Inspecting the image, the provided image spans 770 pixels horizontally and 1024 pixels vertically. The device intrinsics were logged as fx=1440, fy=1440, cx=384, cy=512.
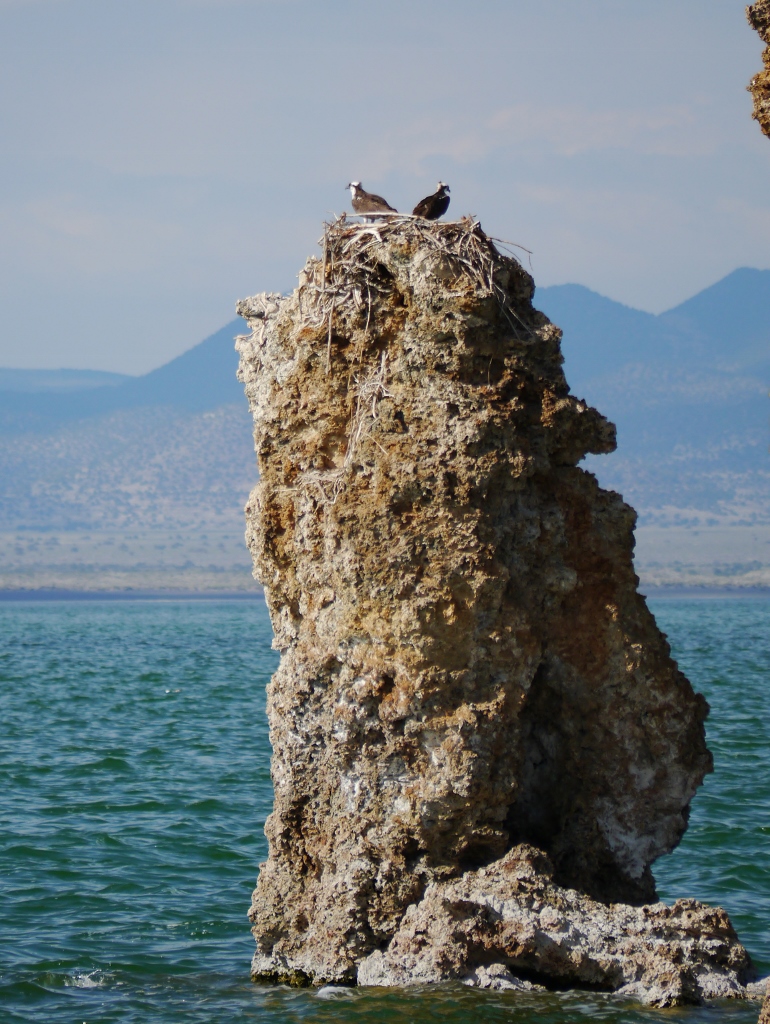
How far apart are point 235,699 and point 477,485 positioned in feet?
64.6

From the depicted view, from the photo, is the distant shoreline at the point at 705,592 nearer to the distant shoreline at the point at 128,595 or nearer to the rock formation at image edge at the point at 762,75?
the distant shoreline at the point at 128,595

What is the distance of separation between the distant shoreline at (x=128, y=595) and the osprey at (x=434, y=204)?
12238cm

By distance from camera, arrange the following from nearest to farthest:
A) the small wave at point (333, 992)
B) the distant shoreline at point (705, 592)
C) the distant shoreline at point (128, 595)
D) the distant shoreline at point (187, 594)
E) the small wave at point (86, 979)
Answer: the small wave at point (333, 992)
the small wave at point (86, 979)
the distant shoreline at point (705, 592)
the distant shoreline at point (187, 594)
the distant shoreline at point (128, 595)

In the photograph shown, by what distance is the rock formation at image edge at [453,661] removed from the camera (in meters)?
9.13

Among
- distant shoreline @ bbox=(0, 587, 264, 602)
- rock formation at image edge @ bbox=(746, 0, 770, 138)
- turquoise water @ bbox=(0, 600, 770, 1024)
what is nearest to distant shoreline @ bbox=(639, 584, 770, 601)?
distant shoreline @ bbox=(0, 587, 264, 602)

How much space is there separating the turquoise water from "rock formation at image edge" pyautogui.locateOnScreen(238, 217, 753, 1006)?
15.4 inches

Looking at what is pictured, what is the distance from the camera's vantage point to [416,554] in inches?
368

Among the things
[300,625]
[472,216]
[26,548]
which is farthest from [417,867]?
[26,548]

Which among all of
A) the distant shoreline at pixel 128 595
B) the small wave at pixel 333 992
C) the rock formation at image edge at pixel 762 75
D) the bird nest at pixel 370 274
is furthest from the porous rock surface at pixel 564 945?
the distant shoreline at pixel 128 595

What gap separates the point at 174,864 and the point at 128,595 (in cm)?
13057

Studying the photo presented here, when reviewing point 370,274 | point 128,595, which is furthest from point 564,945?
point 128,595

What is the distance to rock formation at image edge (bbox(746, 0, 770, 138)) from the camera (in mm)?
7480

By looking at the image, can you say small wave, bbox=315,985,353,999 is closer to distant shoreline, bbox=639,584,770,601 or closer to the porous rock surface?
the porous rock surface

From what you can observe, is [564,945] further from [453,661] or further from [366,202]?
[366,202]
